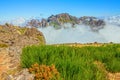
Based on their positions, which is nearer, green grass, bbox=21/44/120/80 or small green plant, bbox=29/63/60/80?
small green plant, bbox=29/63/60/80

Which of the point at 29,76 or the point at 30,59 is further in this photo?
the point at 30,59

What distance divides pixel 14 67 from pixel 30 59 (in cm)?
129

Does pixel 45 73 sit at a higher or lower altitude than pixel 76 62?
lower

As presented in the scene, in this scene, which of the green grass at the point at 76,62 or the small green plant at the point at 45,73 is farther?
the green grass at the point at 76,62

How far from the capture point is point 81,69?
10047mm

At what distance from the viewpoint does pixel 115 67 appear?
44.4ft

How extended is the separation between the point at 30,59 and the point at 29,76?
7.23ft

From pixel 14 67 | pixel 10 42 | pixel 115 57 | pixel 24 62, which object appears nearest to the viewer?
pixel 24 62

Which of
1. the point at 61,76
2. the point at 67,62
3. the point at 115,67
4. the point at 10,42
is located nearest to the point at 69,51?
the point at 115,67

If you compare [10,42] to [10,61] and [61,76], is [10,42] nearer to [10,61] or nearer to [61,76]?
[10,61]

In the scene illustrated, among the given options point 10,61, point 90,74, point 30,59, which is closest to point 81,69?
point 90,74

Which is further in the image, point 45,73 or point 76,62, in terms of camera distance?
point 76,62

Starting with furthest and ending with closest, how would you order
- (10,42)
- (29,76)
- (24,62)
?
1. (10,42)
2. (24,62)
3. (29,76)

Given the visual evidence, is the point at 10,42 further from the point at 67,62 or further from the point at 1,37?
the point at 67,62
